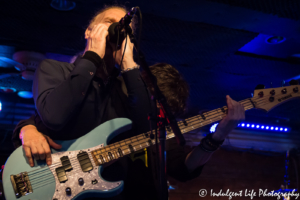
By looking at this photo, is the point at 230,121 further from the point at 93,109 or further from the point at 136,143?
the point at 93,109

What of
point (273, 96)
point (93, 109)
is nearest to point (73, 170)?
point (93, 109)

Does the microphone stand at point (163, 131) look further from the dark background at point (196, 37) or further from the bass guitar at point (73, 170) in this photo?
the dark background at point (196, 37)

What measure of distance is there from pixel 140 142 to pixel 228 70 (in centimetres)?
274

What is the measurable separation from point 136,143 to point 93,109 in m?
0.32

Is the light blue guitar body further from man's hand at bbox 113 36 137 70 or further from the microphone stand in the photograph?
man's hand at bbox 113 36 137 70

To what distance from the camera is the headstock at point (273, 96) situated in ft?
5.44

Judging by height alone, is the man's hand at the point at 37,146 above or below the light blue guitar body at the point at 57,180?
above

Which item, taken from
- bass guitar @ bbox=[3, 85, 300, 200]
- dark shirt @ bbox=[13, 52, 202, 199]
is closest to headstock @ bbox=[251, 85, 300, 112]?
dark shirt @ bbox=[13, 52, 202, 199]

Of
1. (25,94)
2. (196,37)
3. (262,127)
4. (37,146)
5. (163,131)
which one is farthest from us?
(262,127)

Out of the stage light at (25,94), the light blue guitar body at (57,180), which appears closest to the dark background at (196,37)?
the stage light at (25,94)

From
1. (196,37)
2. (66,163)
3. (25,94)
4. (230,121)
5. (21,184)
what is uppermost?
(196,37)

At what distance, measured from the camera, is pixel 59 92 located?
3.45ft

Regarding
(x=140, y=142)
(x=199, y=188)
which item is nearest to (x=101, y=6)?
(x=140, y=142)

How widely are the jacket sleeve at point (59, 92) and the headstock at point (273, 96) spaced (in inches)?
47.9
